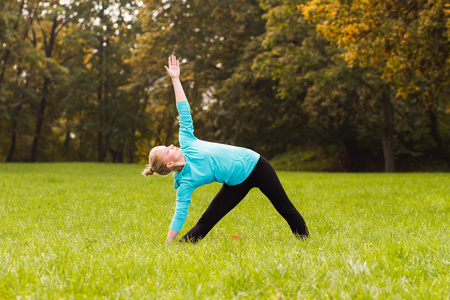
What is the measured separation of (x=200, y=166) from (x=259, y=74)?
629 inches

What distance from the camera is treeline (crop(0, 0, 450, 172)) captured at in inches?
523

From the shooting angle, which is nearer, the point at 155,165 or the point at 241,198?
the point at 155,165

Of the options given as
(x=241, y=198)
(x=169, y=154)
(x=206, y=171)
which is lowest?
(x=241, y=198)

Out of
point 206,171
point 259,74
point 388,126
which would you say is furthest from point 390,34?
point 206,171

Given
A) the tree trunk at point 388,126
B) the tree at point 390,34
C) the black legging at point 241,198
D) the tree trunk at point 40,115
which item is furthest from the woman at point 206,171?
the tree trunk at point 40,115

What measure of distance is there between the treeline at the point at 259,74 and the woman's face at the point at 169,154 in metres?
9.58

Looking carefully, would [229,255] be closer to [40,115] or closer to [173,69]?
[173,69]

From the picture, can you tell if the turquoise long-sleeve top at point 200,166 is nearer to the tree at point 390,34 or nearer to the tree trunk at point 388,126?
the tree at point 390,34

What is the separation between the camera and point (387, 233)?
15.2ft

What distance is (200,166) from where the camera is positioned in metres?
4.13

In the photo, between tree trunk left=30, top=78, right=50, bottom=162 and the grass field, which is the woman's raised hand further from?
tree trunk left=30, top=78, right=50, bottom=162

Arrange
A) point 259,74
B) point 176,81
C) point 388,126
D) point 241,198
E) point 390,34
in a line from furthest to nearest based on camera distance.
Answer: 1. point 388,126
2. point 259,74
3. point 390,34
4. point 241,198
5. point 176,81

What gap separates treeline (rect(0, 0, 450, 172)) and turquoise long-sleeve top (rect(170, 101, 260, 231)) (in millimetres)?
9031

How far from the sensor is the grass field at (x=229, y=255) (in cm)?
280
